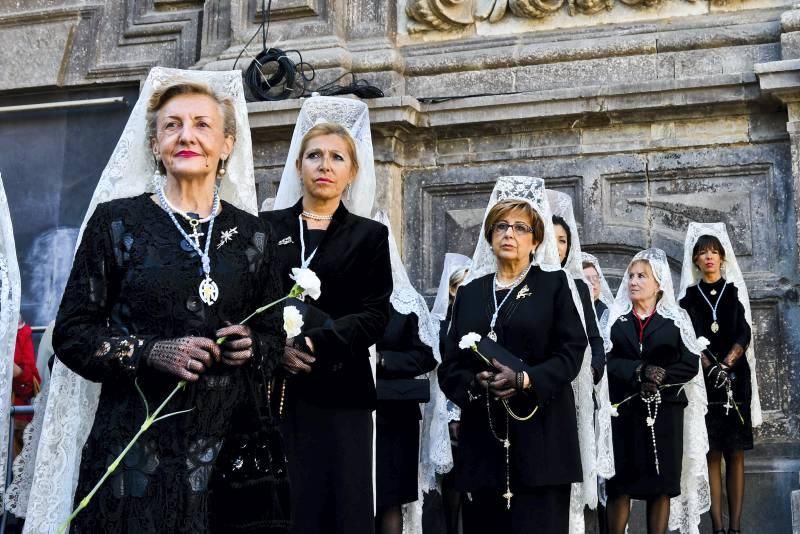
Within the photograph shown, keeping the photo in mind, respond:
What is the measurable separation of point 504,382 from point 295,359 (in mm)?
1370

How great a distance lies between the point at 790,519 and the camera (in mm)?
8055

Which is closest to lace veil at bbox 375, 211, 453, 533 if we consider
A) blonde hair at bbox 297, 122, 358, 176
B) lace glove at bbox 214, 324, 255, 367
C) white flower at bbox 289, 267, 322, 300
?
blonde hair at bbox 297, 122, 358, 176

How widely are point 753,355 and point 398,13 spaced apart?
3962mm

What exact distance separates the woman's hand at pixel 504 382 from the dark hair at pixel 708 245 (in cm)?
356

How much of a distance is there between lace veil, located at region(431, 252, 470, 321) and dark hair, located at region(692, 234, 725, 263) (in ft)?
5.19

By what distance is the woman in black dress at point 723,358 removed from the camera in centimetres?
798

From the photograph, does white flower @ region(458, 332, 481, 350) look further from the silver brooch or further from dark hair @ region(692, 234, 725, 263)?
dark hair @ region(692, 234, 725, 263)

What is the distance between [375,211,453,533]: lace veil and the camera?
6.98 m

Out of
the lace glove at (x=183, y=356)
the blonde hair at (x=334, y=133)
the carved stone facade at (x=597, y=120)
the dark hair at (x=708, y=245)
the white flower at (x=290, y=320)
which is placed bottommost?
the lace glove at (x=183, y=356)

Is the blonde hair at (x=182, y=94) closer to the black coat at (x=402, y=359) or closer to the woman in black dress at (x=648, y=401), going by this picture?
the black coat at (x=402, y=359)

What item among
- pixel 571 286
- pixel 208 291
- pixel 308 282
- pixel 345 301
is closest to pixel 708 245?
pixel 571 286

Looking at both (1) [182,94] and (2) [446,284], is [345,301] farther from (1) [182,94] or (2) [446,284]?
(2) [446,284]

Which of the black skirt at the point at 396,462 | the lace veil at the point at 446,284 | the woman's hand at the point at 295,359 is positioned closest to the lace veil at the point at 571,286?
the black skirt at the point at 396,462

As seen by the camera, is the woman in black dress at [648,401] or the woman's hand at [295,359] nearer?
the woman's hand at [295,359]
